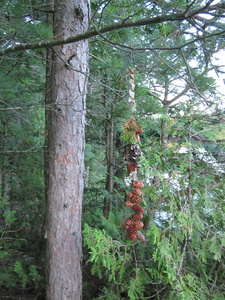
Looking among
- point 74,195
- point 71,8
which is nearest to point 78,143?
point 74,195

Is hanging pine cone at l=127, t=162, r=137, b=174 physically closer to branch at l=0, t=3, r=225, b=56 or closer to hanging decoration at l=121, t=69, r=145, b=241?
hanging decoration at l=121, t=69, r=145, b=241

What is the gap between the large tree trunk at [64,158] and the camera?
8.05 feet

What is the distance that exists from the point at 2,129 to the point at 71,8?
9.60 feet

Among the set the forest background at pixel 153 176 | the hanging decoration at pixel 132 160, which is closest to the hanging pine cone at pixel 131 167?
the hanging decoration at pixel 132 160

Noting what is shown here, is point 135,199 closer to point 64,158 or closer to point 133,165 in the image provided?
point 133,165

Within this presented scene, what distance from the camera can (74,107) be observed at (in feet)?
8.25

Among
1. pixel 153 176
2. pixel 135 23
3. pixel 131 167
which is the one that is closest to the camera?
pixel 135 23

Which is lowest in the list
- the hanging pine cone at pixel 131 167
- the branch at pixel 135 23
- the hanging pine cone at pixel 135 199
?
the hanging pine cone at pixel 135 199

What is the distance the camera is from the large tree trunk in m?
2.45

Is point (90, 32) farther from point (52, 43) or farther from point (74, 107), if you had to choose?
point (74, 107)

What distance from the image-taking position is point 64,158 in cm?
249

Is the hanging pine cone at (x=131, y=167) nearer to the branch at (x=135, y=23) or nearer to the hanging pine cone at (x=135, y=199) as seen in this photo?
the hanging pine cone at (x=135, y=199)

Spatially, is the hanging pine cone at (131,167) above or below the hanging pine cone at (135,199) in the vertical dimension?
above

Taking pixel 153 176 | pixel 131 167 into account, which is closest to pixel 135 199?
pixel 131 167
